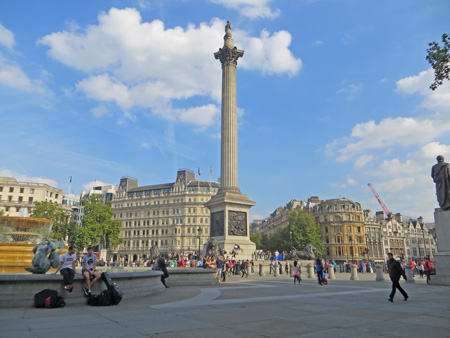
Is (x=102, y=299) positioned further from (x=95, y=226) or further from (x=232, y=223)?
(x=95, y=226)

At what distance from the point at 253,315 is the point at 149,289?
576 centimetres

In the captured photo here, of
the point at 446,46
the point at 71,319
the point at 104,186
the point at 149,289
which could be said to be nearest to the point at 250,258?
the point at 149,289

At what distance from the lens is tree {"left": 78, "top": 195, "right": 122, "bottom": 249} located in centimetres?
6688

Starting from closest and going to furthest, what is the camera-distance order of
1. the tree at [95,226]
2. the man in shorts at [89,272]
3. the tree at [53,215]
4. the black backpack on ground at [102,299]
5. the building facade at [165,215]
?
the black backpack on ground at [102,299] < the man in shorts at [89,272] < the tree at [53,215] < the tree at [95,226] < the building facade at [165,215]

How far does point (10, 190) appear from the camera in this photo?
302 feet

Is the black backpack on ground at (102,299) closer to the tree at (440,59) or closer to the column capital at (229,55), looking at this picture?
the tree at (440,59)

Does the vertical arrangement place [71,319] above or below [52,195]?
below

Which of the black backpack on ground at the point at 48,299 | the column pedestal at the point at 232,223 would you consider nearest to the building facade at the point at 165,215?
the column pedestal at the point at 232,223

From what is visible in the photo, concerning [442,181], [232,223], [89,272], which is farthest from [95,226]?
[442,181]

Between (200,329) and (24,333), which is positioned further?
(200,329)

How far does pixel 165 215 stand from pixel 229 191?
219 feet

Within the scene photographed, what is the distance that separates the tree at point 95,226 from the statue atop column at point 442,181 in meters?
63.6

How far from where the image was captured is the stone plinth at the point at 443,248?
656 inches

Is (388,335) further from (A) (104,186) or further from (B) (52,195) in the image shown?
(A) (104,186)
